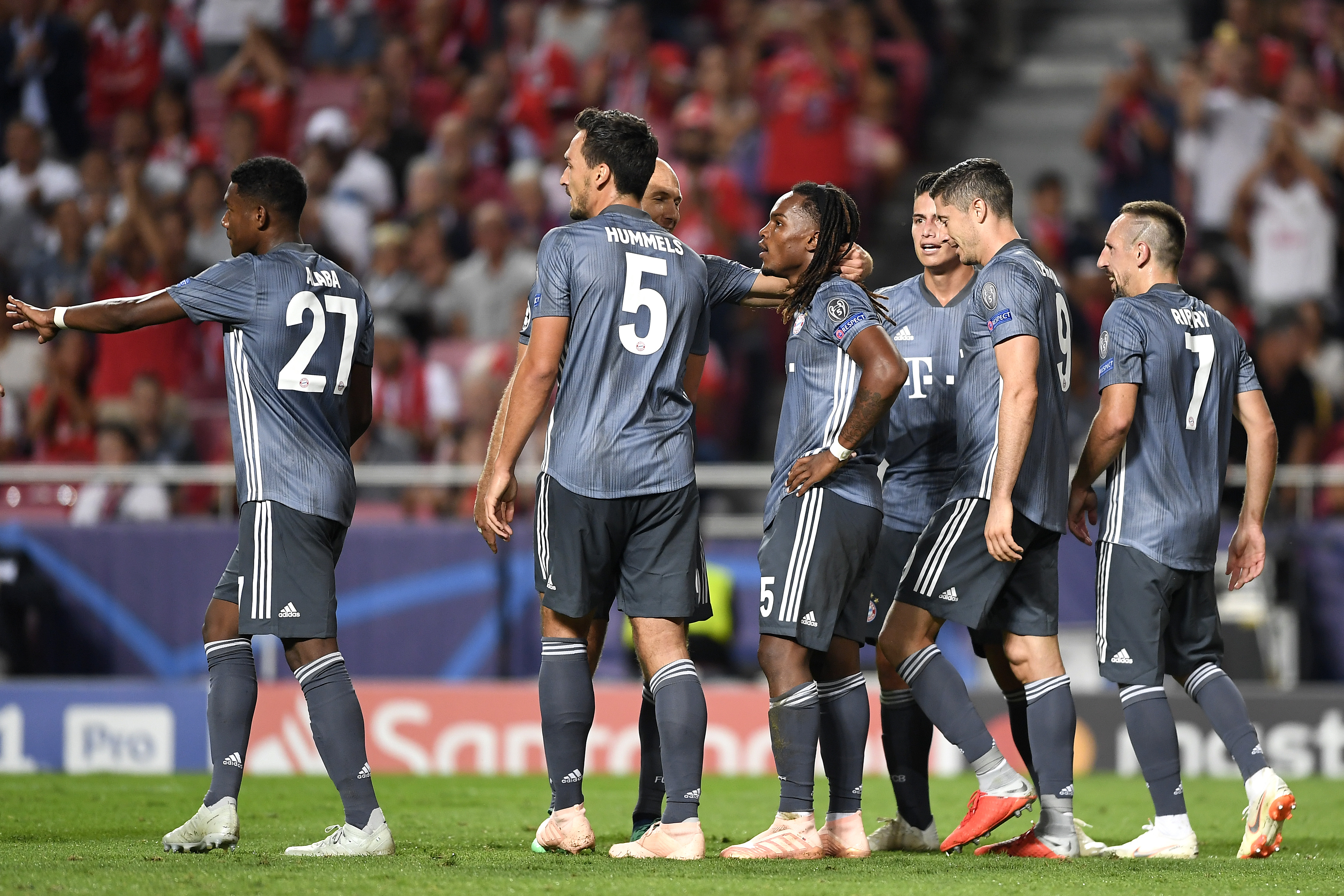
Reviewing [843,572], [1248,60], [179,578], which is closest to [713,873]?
[843,572]

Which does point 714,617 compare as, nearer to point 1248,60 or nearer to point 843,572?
point 843,572

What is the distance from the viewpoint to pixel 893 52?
1539 centimetres

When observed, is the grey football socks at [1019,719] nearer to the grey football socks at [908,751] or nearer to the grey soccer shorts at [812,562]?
the grey football socks at [908,751]

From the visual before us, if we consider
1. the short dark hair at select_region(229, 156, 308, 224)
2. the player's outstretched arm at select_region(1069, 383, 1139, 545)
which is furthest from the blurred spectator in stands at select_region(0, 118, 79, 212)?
the player's outstretched arm at select_region(1069, 383, 1139, 545)

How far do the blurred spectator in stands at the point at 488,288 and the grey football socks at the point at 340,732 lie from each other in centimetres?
796

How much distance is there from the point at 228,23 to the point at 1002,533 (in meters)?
13.5

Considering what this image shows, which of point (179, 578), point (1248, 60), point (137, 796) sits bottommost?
point (137, 796)

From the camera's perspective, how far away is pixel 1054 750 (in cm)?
591

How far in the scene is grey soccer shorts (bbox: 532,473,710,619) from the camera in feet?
17.9

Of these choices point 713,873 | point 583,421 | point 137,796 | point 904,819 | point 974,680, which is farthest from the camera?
point 974,680

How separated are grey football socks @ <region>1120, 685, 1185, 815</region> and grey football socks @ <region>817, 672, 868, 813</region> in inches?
39.3

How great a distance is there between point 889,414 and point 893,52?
9.79 meters

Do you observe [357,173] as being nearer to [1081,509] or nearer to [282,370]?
[282,370]

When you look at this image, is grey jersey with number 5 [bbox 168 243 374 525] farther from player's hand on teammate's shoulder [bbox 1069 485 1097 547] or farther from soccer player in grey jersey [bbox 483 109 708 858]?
player's hand on teammate's shoulder [bbox 1069 485 1097 547]
